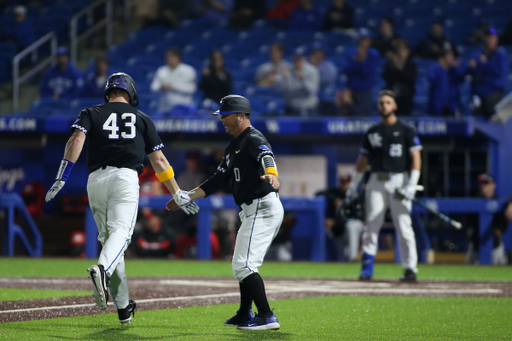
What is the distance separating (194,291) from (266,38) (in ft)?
36.4

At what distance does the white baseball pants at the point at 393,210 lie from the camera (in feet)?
27.7

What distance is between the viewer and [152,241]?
12.7 metres

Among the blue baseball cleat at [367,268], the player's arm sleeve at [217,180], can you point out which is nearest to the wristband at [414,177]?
the blue baseball cleat at [367,268]

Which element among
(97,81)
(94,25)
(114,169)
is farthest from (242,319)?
(94,25)

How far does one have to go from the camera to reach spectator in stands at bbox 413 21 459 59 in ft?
49.0

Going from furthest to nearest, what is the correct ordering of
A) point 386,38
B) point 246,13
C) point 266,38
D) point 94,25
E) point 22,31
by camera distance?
point 94,25
point 246,13
point 266,38
point 22,31
point 386,38

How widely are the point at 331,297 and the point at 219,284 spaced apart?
1.66 meters

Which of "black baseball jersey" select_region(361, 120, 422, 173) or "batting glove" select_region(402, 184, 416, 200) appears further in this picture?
"black baseball jersey" select_region(361, 120, 422, 173)

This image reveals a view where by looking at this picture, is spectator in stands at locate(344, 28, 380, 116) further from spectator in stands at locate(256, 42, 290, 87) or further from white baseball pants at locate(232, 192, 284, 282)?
white baseball pants at locate(232, 192, 284, 282)

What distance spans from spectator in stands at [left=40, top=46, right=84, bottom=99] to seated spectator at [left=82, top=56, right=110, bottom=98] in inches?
8.3

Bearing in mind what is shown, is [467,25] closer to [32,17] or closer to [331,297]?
[32,17]

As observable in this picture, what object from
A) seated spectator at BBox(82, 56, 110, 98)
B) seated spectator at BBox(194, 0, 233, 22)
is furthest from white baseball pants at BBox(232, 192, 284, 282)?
seated spectator at BBox(194, 0, 233, 22)

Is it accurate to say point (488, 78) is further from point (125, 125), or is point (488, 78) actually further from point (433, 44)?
point (125, 125)

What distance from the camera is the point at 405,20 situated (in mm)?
17594
